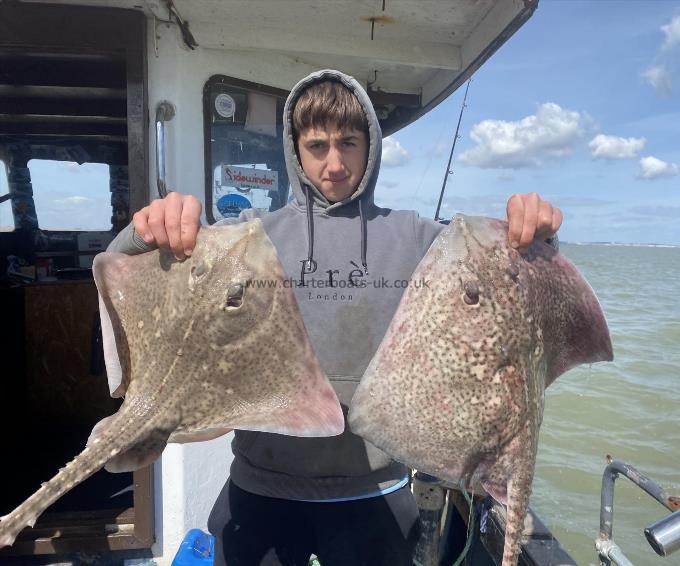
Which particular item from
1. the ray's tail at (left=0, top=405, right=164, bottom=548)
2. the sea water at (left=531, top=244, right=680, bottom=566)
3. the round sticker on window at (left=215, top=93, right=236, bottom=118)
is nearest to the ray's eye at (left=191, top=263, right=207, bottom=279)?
the ray's tail at (left=0, top=405, right=164, bottom=548)

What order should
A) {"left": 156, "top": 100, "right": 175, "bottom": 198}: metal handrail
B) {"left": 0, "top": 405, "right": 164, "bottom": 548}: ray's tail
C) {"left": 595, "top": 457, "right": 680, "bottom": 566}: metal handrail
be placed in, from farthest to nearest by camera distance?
{"left": 156, "top": 100, "right": 175, "bottom": 198}: metal handrail
{"left": 595, "top": 457, "right": 680, "bottom": 566}: metal handrail
{"left": 0, "top": 405, "right": 164, "bottom": 548}: ray's tail

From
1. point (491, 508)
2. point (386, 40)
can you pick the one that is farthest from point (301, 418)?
point (386, 40)

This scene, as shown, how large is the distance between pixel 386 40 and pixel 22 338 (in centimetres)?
495

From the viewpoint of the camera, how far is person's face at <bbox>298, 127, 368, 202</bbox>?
2064 mm

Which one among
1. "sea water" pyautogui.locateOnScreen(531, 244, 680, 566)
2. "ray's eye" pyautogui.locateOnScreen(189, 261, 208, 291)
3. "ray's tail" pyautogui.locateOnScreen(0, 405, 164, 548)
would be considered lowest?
"sea water" pyautogui.locateOnScreen(531, 244, 680, 566)

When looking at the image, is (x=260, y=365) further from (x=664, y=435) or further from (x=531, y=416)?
(x=664, y=435)

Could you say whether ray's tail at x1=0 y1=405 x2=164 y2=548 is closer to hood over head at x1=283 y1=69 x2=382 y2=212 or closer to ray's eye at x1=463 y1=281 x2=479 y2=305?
hood over head at x1=283 y1=69 x2=382 y2=212

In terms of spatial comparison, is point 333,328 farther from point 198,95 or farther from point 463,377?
point 198,95

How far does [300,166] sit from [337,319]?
747 millimetres

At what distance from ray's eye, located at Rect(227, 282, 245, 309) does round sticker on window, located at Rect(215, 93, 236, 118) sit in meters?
2.47

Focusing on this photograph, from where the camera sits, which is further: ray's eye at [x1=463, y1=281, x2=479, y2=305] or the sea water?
the sea water

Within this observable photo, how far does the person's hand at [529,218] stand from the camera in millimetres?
1831

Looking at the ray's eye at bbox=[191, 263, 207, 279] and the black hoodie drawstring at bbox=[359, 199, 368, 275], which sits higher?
the black hoodie drawstring at bbox=[359, 199, 368, 275]

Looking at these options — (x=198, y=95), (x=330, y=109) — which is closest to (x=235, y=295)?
(x=330, y=109)
